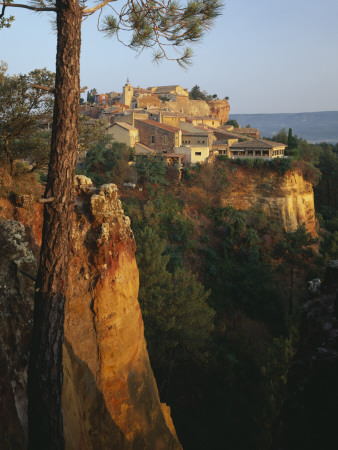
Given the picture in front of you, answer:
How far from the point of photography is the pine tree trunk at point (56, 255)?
3840 millimetres

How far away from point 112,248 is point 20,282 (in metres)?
2.06

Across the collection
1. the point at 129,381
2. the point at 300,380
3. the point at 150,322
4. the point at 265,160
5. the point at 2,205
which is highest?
the point at 265,160

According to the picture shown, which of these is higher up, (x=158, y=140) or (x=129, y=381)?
(x=158, y=140)

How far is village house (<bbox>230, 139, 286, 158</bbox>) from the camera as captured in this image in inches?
1355

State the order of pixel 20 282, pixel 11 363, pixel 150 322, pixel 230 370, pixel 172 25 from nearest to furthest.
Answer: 1. pixel 11 363
2. pixel 20 282
3. pixel 172 25
4. pixel 150 322
5. pixel 230 370

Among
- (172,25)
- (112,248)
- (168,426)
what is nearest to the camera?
(172,25)

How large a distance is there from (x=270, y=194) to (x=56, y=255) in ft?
95.4

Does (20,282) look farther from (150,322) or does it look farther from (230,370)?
(230,370)

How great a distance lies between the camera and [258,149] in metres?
34.8

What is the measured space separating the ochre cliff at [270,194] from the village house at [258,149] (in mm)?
3136

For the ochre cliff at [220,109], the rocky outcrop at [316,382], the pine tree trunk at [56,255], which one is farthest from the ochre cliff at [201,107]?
the pine tree trunk at [56,255]

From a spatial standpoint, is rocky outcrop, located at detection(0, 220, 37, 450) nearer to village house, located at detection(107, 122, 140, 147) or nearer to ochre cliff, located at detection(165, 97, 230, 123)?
village house, located at detection(107, 122, 140, 147)

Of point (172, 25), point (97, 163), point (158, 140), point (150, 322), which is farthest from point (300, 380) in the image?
point (158, 140)

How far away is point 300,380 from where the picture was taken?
222 inches
